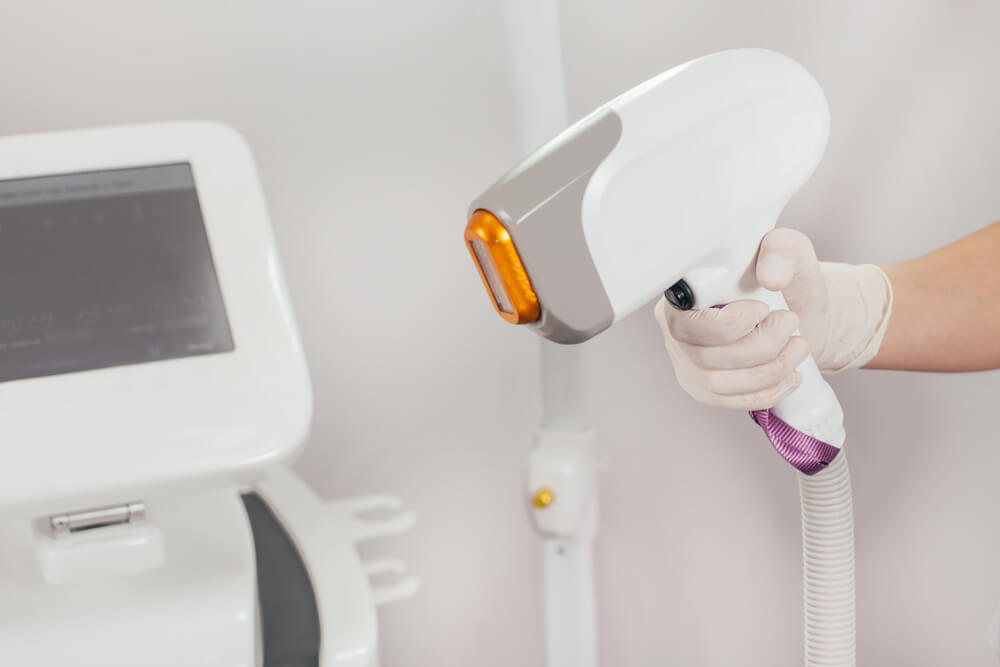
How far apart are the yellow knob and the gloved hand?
228 millimetres

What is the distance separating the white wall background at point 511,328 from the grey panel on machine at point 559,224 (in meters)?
0.56

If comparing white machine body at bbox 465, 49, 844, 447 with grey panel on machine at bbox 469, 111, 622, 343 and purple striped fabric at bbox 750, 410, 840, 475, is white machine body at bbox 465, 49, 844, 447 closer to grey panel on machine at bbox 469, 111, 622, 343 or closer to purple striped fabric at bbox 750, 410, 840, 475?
grey panel on machine at bbox 469, 111, 622, 343

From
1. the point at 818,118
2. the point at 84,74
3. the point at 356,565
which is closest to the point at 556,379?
the point at 356,565

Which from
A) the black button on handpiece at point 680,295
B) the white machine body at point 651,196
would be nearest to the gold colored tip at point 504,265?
the white machine body at point 651,196

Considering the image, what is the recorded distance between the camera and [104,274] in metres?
0.66

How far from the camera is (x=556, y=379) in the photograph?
0.95m

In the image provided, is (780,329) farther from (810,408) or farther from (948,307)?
(948,307)

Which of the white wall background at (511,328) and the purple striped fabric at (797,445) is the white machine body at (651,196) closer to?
the purple striped fabric at (797,445)

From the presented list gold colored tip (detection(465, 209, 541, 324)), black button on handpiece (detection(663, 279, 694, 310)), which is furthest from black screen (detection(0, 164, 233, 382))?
black button on handpiece (detection(663, 279, 694, 310))

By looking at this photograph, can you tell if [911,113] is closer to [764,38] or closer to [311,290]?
[764,38]

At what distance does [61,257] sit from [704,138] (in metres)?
0.47

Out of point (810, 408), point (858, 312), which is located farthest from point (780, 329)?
point (858, 312)

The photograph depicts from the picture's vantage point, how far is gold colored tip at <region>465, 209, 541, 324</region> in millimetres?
527

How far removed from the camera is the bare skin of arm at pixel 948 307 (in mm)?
917
